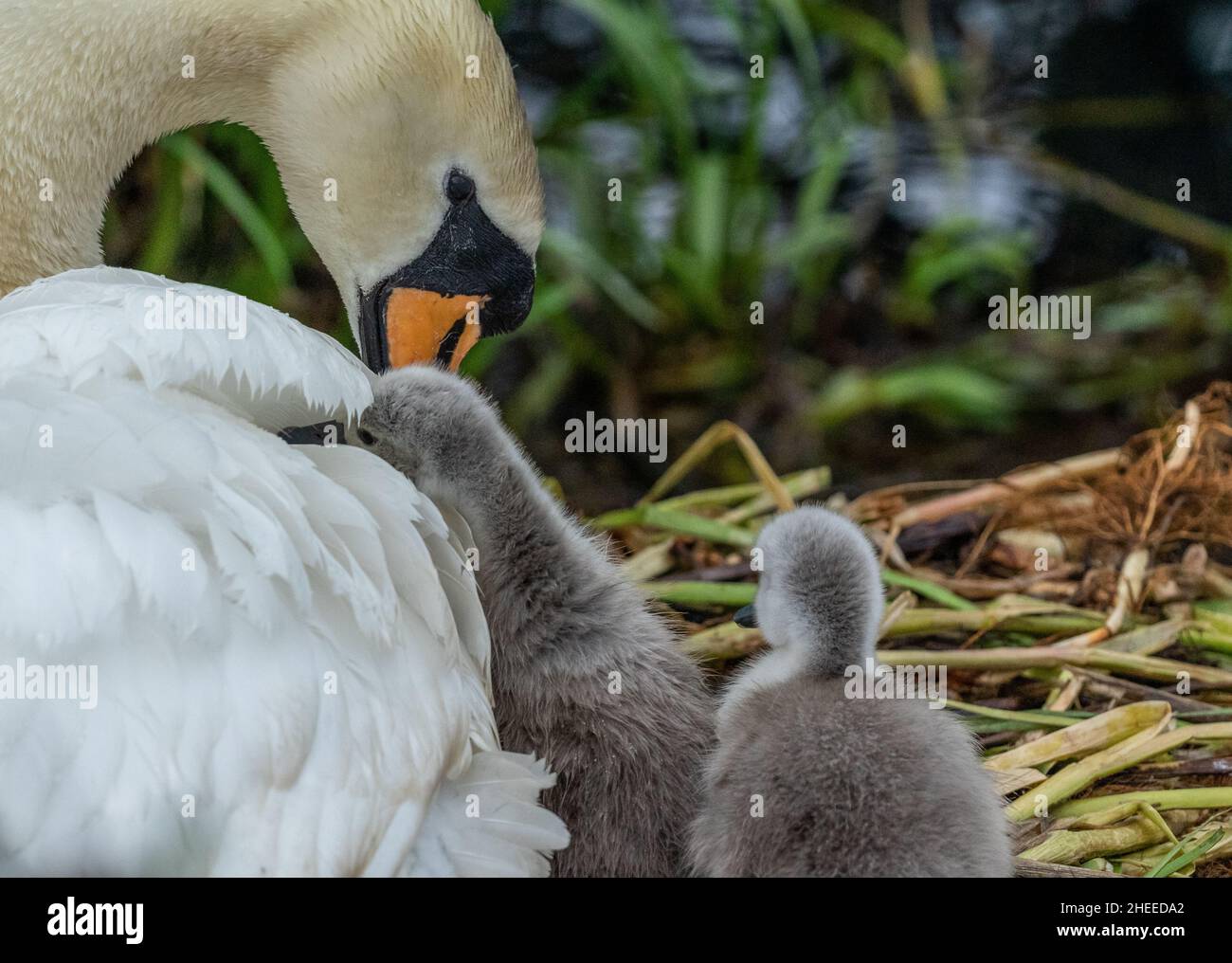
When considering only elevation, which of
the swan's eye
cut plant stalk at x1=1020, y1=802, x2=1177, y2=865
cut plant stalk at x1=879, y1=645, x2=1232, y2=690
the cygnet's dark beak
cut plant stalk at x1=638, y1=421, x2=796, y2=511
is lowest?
cut plant stalk at x1=1020, y1=802, x2=1177, y2=865

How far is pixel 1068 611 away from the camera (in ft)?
4.99

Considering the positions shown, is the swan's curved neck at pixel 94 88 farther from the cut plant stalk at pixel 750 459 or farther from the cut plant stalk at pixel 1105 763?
the cut plant stalk at pixel 1105 763

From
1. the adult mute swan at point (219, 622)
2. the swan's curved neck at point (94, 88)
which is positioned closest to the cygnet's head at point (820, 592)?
the adult mute swan at point (219, 622)

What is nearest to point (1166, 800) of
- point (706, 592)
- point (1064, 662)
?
point (1064, 662)

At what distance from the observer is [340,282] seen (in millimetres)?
1401

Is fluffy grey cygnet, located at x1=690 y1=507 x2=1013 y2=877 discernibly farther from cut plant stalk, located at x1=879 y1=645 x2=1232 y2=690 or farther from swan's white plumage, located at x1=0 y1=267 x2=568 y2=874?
cut plant stalk, located at x1=879 y1=645 x2=1232 y2=690

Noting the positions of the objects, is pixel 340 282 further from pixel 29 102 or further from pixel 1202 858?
pixel 1202 858

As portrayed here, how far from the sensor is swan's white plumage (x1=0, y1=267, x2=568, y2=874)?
832 millimetres

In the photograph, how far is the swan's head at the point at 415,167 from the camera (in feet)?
4.18

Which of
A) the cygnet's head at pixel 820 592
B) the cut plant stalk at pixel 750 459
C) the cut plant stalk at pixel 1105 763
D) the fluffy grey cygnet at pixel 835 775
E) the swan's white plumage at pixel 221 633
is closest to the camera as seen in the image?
the swan's white plumage at pixel 221 633

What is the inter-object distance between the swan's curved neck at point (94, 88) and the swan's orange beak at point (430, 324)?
0.22 m

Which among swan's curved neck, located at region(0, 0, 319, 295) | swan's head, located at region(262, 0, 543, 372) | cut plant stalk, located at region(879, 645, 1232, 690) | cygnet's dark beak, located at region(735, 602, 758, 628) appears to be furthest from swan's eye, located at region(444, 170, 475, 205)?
cut plant stalk, located at region(879, 645, 1232, 690)
